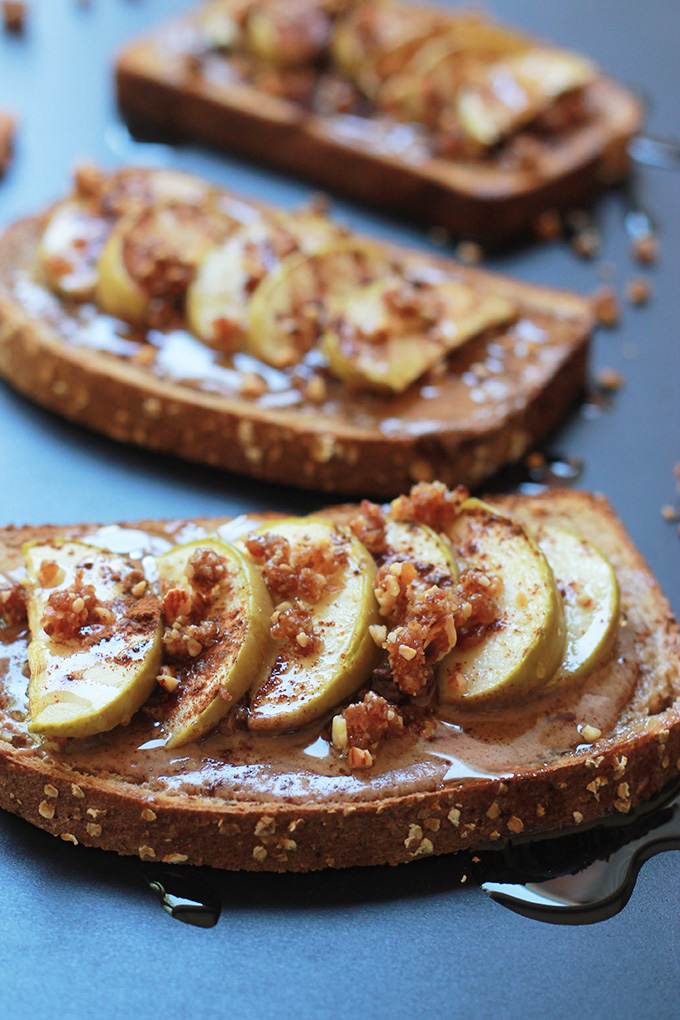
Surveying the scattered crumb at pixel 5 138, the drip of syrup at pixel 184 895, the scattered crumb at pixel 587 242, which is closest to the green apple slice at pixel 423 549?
the drip of syrup at pixel 184 895

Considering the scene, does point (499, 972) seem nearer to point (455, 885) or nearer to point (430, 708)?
point (455, 885)

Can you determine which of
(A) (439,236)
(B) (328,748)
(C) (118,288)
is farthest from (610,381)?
(B) (328,748)

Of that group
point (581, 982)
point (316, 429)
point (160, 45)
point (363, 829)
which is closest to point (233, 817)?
point (363, 829)

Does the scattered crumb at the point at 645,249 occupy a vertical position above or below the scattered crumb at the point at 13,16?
below

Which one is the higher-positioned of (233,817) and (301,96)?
(301,96)

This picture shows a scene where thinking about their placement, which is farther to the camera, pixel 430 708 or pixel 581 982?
pixel 430 708

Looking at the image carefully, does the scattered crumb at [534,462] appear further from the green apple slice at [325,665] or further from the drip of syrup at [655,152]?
the drip of syrup at [655,152]

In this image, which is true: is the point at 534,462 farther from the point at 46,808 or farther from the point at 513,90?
the point at 46,808
